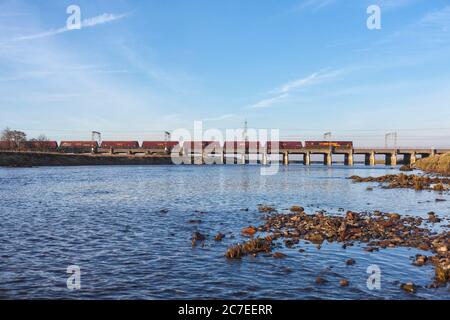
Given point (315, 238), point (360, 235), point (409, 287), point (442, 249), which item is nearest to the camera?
point (409, 287)

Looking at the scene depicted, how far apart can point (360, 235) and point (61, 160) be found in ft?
477

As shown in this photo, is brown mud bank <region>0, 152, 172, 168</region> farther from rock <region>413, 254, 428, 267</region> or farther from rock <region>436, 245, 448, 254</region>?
rock <region>413, 254, 428, 267</region>

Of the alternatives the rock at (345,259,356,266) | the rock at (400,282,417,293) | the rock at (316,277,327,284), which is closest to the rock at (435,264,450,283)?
the rock at (400,282,417,293)

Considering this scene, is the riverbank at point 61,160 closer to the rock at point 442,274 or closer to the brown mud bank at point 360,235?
the brown mud bank at point 360,235

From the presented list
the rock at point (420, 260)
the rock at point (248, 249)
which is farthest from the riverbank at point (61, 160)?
the rock at point (420, 260)

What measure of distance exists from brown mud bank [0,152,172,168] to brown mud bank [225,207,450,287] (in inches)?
4838

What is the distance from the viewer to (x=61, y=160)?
14762 centimetres

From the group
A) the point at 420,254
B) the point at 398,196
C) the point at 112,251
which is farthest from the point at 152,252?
the point at 398,196

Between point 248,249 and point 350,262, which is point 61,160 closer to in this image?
point 248,249

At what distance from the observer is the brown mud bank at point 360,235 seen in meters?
17.2

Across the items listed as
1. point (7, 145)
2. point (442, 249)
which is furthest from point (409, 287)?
point (7, 145)
